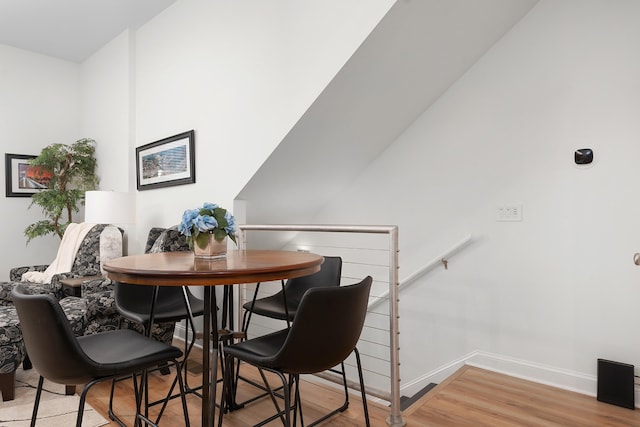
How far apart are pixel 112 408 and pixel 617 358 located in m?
2.92

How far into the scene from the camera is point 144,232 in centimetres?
407

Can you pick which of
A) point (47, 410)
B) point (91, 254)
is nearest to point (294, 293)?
point (47, 410)

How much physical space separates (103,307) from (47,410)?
0.64 metres

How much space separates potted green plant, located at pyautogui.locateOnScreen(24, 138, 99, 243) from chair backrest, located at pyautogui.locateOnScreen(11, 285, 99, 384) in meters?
3.59

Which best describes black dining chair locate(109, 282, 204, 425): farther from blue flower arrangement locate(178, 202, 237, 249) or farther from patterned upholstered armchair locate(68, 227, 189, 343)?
blue flower arrangement locate(178, 202, 237, 249)

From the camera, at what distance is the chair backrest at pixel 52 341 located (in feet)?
4.22

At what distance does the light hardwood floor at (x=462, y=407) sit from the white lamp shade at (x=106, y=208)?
5.21 feet

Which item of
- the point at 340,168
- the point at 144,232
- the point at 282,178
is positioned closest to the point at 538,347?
the point at 340,168

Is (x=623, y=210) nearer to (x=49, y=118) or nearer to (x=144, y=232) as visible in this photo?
(x=144, y=232)

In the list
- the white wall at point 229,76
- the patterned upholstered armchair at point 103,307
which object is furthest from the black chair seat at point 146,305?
the white wall at point 229,76

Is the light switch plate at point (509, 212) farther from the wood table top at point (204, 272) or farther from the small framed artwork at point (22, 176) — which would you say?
the small framed artwork at point (22, 176)

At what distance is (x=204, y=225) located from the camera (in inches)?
69.4

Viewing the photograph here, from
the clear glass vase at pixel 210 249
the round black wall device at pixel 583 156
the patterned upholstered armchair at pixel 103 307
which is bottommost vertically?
the patterned upholstered armchair at pixel 103 307

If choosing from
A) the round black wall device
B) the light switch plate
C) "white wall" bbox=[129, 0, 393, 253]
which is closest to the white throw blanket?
"white wall" bbox=[129, 0, 393, 253]
